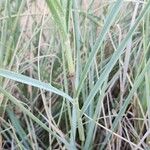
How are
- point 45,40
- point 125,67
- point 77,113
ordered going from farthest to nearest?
point 45,40 < point 125,67 < point 77,113

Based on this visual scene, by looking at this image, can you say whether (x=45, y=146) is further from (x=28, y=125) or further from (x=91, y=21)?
(x=91, y=21)

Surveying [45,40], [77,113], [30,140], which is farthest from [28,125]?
[45,40]

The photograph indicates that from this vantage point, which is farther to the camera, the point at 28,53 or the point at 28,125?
the point at 28,53

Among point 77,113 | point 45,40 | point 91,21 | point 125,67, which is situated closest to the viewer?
point 77,113

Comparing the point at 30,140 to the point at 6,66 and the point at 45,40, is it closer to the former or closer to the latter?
the point at 6,66

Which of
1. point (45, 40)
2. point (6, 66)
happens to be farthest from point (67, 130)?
point (45, 40)

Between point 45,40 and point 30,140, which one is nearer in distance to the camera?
point 30,140

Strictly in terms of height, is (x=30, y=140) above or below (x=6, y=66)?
below

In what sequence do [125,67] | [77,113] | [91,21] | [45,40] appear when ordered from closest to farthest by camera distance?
[77,113] < [125,67] < [91,21] < [45,40]

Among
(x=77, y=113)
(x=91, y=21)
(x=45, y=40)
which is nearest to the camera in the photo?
(x=77, y=113)
